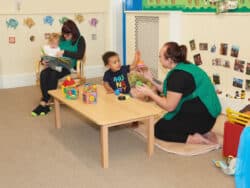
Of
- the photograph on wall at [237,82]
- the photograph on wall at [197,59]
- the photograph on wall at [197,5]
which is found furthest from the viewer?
the photograph on wall at [197,59]

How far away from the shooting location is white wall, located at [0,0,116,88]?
4.58 metres

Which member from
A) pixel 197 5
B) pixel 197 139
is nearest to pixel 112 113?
pixel 197 139

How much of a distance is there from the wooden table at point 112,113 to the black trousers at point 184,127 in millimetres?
228

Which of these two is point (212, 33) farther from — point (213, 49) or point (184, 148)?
point (184, 148)

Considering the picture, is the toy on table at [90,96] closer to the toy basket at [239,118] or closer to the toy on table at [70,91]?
the toy on table at [70,91]

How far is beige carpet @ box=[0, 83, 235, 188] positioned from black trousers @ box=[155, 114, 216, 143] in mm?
198

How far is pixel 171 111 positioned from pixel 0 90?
2.78 m

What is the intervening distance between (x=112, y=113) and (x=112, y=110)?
76mm

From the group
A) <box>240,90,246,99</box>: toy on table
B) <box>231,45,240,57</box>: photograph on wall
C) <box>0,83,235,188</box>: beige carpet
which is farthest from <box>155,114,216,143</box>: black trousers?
<box>231,45,240,57</box>: photograph on wall

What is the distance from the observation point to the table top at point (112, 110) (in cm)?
232

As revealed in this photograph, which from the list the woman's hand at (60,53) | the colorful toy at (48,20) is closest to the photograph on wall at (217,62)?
the woman's hand at (60,53)

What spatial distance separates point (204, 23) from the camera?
3.60 metres

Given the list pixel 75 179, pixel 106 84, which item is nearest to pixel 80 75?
pixel 106 84

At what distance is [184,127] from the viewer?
2.69m
